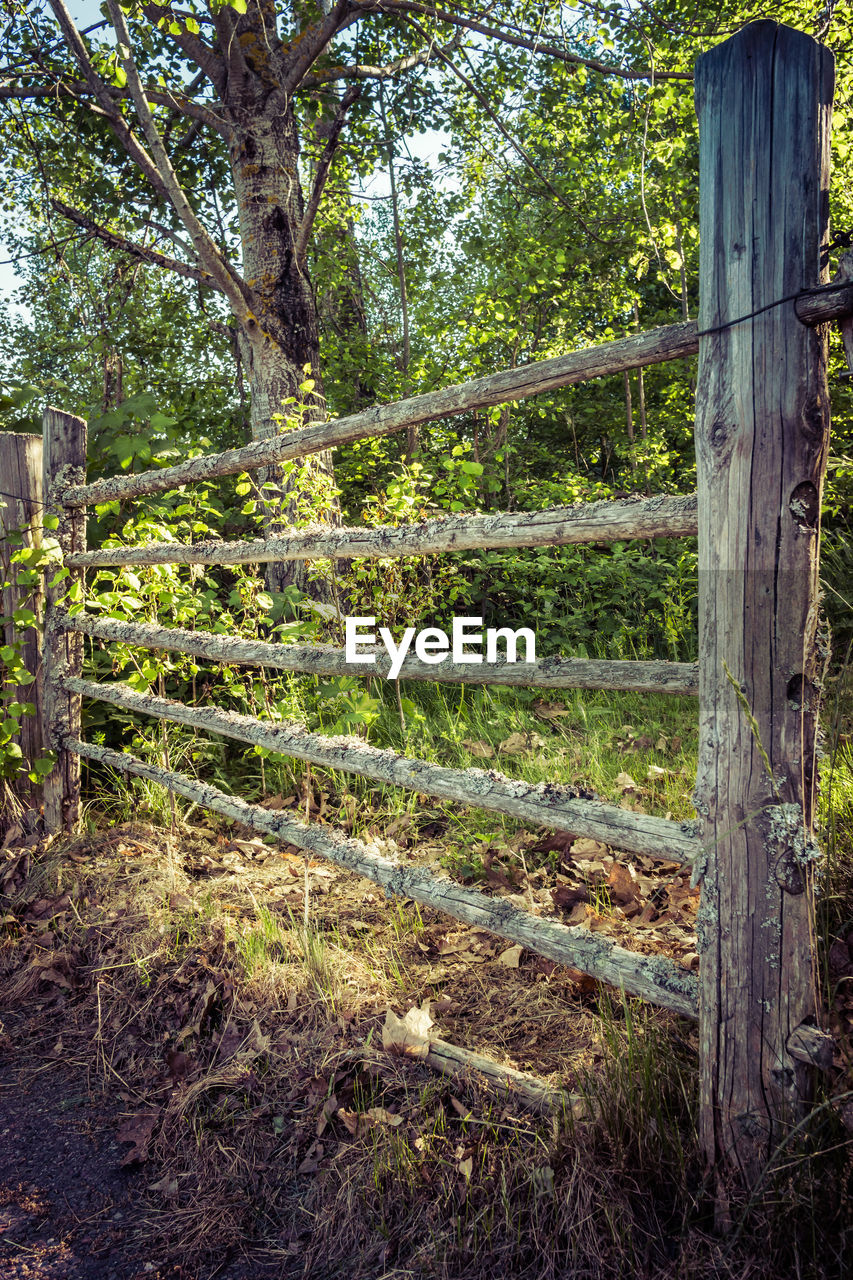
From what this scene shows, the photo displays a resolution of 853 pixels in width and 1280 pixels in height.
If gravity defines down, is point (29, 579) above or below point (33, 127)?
below

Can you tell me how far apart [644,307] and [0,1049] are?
13313 millimetres

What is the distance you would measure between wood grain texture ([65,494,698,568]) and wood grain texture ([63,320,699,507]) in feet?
0.96

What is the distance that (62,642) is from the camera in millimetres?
4098

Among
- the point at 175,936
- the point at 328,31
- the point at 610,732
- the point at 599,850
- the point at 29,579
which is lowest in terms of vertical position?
the point at 175,936

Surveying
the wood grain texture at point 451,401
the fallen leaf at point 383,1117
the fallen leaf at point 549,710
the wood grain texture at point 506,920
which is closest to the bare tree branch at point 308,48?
the wood grain texture at point 451,401

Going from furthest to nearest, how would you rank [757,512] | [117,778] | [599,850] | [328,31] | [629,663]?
1. [328,31]
2. [117,778]
3. [599,850]
4. [629,663]
5. [757,512]

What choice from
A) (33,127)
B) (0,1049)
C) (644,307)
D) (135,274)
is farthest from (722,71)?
(644,307)

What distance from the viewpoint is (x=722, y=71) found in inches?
60.4

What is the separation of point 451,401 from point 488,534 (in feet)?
1.24

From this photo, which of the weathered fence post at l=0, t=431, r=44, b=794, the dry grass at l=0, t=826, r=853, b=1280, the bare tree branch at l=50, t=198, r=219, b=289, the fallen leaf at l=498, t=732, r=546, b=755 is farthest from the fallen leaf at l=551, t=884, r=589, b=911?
the bare tree branch at l=50, t=198, r=219, b=289

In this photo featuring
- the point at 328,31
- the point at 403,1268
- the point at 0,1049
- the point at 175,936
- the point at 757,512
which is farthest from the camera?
the point at 328,31

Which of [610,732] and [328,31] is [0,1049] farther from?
[328,31]

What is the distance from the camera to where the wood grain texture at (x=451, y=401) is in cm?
173

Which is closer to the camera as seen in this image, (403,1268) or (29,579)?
(403,1268)
